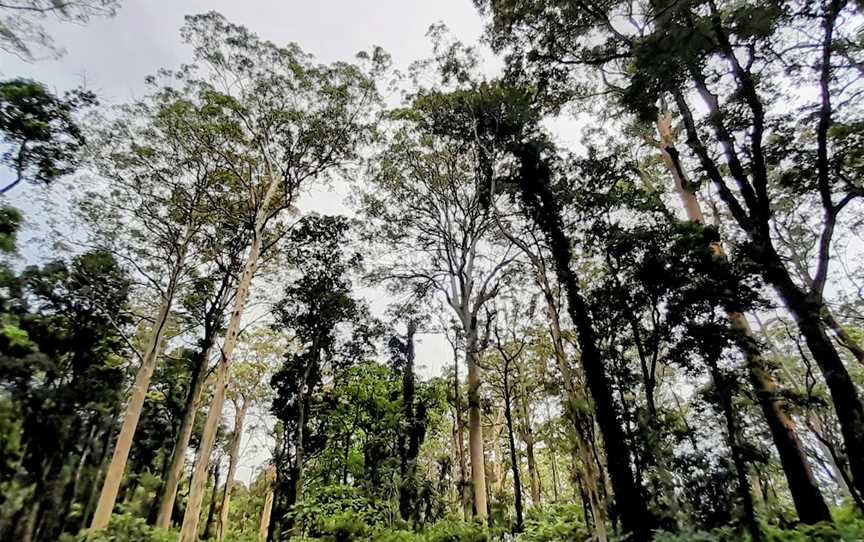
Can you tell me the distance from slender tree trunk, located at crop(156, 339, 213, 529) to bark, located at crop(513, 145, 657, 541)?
32.3 feet

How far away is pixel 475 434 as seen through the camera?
10.5 metres

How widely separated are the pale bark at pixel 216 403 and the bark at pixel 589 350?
730cm

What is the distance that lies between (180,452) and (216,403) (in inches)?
110

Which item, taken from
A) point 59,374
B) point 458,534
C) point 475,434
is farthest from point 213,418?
point 59,374

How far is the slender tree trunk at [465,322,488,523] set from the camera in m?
9.58

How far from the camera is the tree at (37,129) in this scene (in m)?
7.24

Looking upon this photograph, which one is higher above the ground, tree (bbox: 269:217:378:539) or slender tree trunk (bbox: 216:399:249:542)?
tree (bbox: 269:217:378:539)

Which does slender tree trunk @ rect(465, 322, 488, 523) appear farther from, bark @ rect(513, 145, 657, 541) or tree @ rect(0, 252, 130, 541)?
tree @ rect(0, 252, 130, 541)

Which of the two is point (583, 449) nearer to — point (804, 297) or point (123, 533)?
point (804, 297)

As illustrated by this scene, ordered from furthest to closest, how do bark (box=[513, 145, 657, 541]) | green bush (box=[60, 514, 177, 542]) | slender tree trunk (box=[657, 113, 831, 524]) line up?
green bush (box=[60, 514, 177, 542])
slender tree trunk (box=[657, 113, 831, 524])
bark (box=[513, 145, 657, 541])

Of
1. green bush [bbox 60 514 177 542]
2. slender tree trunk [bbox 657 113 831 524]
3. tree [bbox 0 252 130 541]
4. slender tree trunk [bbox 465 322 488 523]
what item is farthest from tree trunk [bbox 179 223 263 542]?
slender tree trunk [bbox 657 113 831 524]

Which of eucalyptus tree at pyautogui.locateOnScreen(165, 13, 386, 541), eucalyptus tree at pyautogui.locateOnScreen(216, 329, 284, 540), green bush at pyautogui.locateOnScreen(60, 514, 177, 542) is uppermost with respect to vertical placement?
eucalyptus tree at pyautogui.locateOnScreen(165, 13, 386, 541)

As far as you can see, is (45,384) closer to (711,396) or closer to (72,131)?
(72,131)

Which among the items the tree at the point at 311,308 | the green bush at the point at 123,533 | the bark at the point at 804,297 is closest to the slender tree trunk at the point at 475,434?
the tree at the point at 311,308
